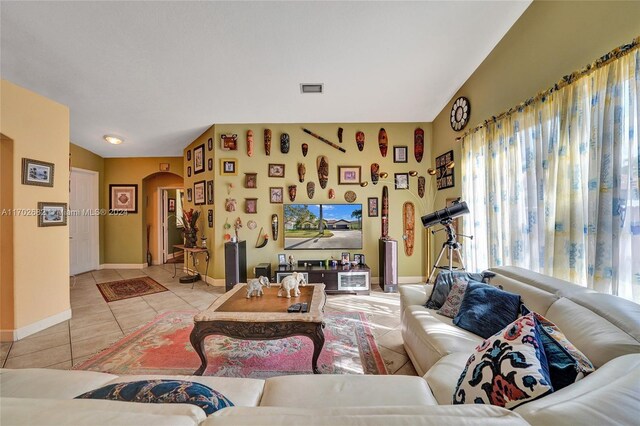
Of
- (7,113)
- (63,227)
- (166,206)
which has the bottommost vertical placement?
(63,227)

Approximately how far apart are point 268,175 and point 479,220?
3.28m

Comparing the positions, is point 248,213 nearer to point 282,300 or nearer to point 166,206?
point 282,300

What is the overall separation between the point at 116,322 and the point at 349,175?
3.83 m

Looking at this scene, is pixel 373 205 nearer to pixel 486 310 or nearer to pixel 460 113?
pixel 460 113

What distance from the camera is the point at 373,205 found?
14.1ft

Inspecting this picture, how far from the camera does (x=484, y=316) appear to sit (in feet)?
5.35

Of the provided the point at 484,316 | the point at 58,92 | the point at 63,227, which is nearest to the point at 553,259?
the point at 484,316

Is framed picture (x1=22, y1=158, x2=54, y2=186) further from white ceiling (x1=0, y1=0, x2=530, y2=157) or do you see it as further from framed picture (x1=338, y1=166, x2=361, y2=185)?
framed picture (x1=338, y1=166, x2=361, y2=185)

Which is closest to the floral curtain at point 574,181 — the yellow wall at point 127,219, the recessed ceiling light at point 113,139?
the recessed ceiling light at point 113,139

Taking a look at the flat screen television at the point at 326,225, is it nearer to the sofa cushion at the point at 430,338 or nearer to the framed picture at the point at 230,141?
the framed picture at the point at 230,141

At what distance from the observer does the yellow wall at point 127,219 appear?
5.77m

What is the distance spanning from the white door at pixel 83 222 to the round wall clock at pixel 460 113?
7.26 meters

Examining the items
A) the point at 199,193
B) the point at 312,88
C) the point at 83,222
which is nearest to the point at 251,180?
the point at 199,193

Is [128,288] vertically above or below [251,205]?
below
